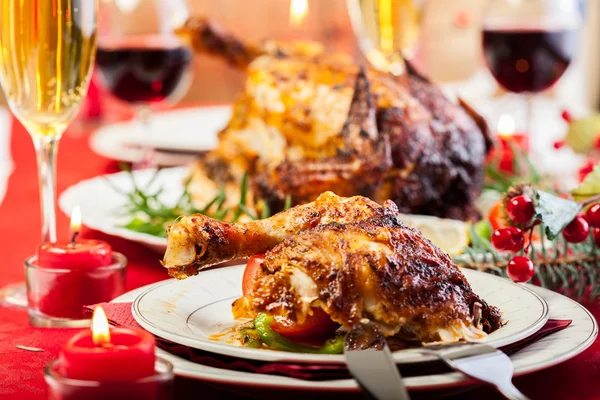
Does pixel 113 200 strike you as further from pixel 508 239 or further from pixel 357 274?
pixel 357 274

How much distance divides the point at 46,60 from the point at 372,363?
2.65 ft

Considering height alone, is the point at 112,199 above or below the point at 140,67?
below

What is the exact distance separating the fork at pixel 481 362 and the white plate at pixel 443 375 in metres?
0.01

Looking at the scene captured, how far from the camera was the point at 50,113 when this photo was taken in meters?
1.43

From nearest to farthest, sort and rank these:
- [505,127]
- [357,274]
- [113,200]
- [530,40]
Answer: [357,274] < [113,200] < [505,127] < [530,40]

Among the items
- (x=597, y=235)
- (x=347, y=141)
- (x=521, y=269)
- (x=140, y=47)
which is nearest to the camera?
(x=521, y=269)

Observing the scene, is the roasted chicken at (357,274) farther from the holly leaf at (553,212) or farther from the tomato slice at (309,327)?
the holly leaf at (553,212)

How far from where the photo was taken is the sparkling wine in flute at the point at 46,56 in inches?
52.9

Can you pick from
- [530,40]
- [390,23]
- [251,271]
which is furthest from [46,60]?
[390,23]

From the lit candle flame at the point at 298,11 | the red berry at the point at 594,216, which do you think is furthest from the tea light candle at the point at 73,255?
Answer: the lit candle flame at the point at 298,11

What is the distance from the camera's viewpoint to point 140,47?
2490 millimetres

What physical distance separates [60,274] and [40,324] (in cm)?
8

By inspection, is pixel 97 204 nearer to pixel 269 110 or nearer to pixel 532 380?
pixel 269 110

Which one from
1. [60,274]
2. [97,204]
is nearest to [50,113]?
[60,274]
